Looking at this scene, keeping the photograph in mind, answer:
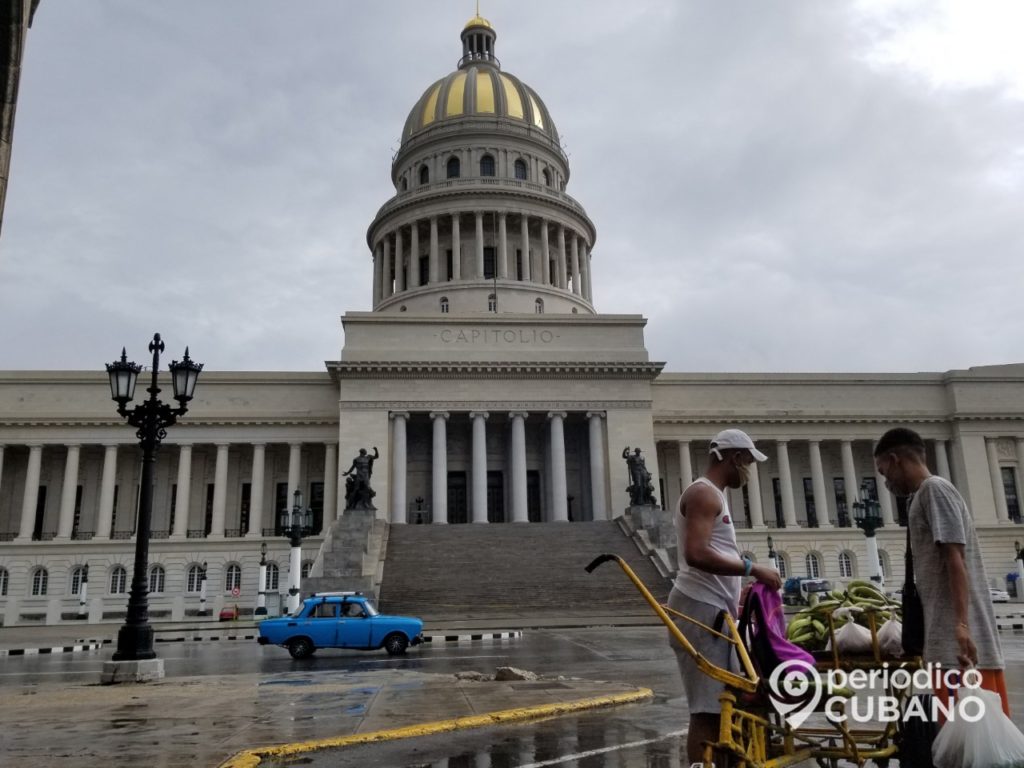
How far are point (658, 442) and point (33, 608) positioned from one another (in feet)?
121

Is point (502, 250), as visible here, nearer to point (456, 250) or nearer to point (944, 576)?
point (456, 250)

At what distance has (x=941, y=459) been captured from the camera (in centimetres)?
5494

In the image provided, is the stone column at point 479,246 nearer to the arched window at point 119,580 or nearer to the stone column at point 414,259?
the stone column at point 414,259

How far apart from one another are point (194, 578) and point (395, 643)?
34441 millimetres

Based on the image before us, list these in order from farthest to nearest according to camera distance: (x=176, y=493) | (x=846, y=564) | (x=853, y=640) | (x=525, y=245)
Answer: (x=525, y=245) → (x=846, y=564) → (x=176, y=493) → (x=853, y=640)

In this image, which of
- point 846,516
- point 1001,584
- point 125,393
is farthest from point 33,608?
point 1001,584

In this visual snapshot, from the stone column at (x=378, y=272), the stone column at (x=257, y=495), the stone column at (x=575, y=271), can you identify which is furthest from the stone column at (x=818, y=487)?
the stone column at (x=257, y=495)

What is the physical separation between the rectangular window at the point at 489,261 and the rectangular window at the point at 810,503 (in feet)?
88.6

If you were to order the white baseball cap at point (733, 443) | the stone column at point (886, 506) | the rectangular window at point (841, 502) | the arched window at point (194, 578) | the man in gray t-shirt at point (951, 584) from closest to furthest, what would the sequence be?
the man in gray t-shirt at point (951, 584), the white baseball cap at point (733, 443), the arched window at point (194, 578), the stone column at point (886, 506), the rectangular window at point (841, 502)

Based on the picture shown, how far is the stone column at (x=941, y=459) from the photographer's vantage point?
180 feet

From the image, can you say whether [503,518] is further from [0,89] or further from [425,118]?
[0,89]

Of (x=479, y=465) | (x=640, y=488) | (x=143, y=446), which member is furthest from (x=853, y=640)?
(x=479, y=465)

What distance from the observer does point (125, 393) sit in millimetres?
16172

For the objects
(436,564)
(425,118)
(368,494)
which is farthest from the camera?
(425,118)
